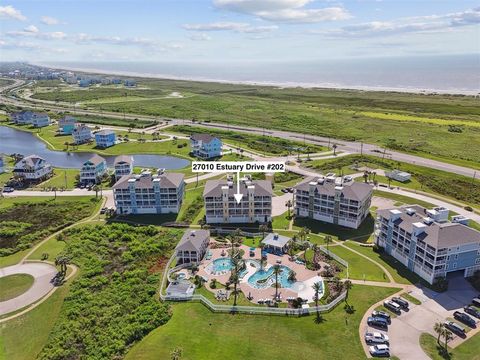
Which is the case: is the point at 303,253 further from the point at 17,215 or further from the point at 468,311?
the point at 17,215

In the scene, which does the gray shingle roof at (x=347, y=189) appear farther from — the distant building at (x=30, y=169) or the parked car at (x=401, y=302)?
the distant building at (x=30, y=169)

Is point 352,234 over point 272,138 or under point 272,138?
under

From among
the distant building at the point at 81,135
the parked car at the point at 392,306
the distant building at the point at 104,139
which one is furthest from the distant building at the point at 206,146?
the parked car at the point at 392,306

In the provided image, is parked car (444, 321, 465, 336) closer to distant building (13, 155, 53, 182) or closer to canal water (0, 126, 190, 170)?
canal water (0, 126, 190, 170)

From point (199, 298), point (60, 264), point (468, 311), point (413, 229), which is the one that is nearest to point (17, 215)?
point (60, 264)

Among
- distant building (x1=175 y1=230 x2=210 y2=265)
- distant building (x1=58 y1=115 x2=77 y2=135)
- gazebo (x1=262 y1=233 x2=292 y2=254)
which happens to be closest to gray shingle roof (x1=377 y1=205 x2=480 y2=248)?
gazebo (x1=262 y1=233 x2=292 y2=254)

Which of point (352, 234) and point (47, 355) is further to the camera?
point (352, 234)

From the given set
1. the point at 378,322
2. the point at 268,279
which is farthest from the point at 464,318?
the point at 268,279
